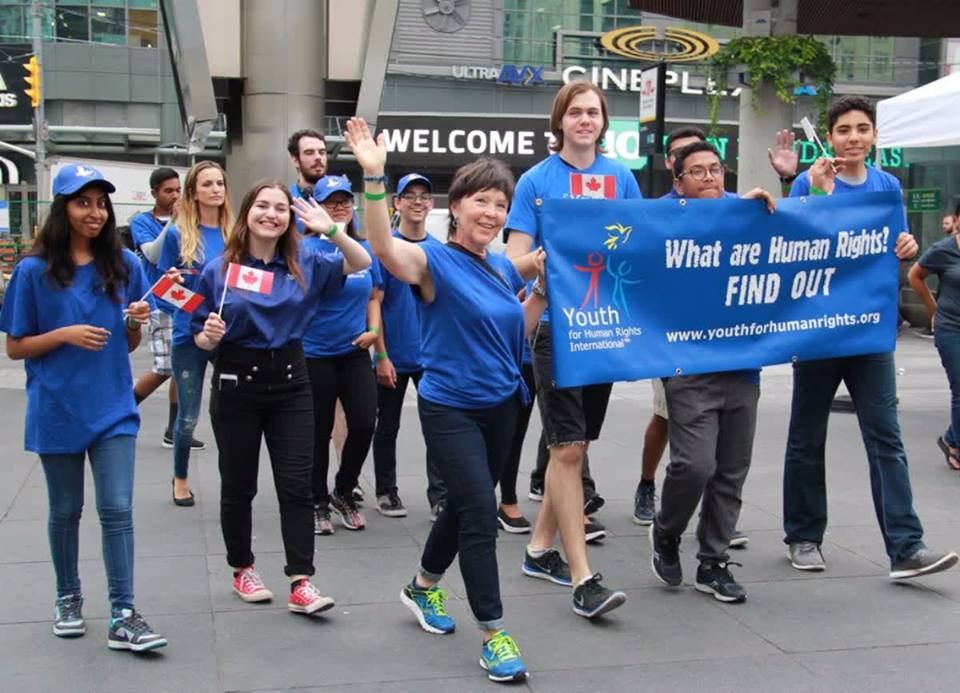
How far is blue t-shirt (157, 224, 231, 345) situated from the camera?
6988 millimetres

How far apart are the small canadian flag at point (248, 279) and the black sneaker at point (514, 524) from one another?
2163 millimetres

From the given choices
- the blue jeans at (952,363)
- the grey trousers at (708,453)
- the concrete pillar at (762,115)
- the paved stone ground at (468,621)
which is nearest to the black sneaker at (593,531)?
the paved stone ground at (468,621)

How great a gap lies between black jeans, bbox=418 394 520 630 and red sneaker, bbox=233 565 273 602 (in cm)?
101

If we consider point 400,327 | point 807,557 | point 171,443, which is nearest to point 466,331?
point 807,557

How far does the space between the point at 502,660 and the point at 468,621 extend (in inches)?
29.5

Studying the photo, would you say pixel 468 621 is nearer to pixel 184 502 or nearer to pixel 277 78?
pixel 184 502

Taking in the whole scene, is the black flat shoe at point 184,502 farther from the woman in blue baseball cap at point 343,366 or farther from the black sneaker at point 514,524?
the black sneaker at point 514,524

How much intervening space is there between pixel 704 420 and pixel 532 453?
13.9 feet

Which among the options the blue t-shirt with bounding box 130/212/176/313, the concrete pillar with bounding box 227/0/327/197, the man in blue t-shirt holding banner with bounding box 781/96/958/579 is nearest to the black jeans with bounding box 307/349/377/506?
the blue t-shirt with bounding box 130/212/176/313

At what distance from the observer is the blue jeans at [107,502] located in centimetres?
469

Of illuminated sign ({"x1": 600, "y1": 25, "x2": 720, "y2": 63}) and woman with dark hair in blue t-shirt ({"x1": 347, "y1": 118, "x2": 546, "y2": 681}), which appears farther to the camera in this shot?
illuminated sign ({"x1": 600, "y1": 25, "x2": 720, "y2": 63})

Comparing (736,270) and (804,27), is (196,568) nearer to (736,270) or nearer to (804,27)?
(736,270)

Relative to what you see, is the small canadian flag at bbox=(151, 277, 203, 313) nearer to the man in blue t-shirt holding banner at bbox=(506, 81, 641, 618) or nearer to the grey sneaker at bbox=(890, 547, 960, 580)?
the man in blue t-shirt holding banner at bbox=(506, 81, 641, 618)

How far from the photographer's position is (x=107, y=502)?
469cm
